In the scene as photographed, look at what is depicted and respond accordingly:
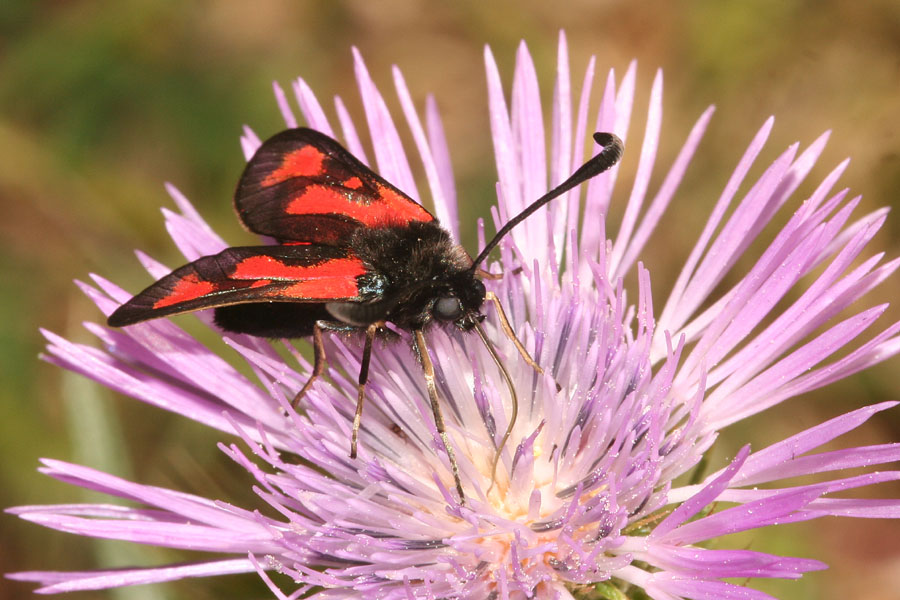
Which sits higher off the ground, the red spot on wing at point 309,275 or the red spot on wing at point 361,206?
the red spot on wing at point 361,206

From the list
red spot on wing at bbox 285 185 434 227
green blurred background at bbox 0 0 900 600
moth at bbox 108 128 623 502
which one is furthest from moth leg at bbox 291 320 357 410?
green blurred background at bbox 0 0 900 600

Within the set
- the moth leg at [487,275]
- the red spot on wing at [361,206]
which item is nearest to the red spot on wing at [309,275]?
the red spot on wing at [361,206]

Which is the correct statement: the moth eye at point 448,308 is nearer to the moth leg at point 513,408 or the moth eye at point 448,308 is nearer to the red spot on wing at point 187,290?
the moth leg at point 513,408

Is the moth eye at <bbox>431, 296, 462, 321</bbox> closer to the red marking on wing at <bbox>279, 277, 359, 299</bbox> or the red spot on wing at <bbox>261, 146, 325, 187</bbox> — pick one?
the red marking on wing at <bbox>279, 277, 359, 299</bbox>

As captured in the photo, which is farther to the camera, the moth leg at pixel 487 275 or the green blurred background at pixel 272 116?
the green blurred background at pixel 272 116

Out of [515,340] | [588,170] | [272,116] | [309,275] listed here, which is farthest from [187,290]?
[272,116]

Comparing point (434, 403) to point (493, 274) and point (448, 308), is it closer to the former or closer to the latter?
point (448, 308)
